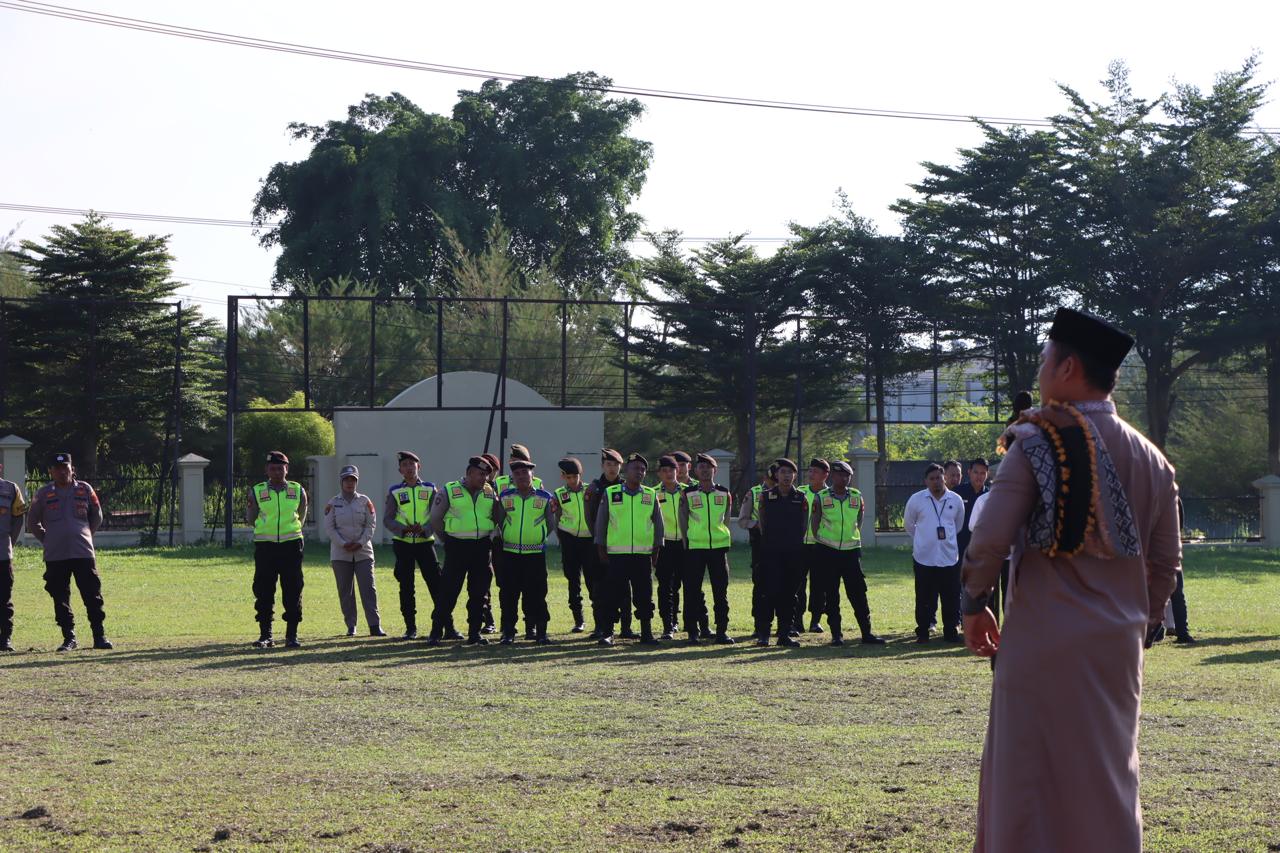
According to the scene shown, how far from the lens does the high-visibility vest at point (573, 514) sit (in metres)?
16.4

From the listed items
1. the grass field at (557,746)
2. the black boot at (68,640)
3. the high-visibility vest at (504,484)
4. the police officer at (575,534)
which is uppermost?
the high-visibility vest at (504,484)

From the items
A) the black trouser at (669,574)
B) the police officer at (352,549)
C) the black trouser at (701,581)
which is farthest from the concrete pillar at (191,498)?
the black trouser at (701,581)

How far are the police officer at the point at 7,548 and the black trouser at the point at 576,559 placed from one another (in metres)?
5.77

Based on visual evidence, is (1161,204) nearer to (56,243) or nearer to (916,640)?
(916,640)

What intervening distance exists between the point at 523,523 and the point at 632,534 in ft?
3.89

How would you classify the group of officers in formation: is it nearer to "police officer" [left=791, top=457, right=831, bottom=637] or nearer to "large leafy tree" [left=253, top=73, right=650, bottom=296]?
"police officer" [left=791, top=457, right=831, bottom=637]

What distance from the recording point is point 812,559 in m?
16.0

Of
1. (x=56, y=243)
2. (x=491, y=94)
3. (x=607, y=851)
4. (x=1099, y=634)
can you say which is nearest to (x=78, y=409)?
(x=56, y=243)

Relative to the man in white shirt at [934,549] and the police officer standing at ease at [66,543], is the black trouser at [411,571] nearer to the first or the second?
the police officer standing at ease at [66,543]

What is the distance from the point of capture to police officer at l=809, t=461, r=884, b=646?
15633 mm

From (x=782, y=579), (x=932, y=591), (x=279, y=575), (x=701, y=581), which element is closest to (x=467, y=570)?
(x=279, y=575)

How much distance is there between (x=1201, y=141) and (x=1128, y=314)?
4835 millimetres

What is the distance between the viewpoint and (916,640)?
1595 centimetres

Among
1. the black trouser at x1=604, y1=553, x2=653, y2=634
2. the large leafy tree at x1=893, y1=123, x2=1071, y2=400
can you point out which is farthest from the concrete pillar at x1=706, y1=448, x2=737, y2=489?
Answer: the black trouser at x1=604, y1=553, x2=653, y2=634
